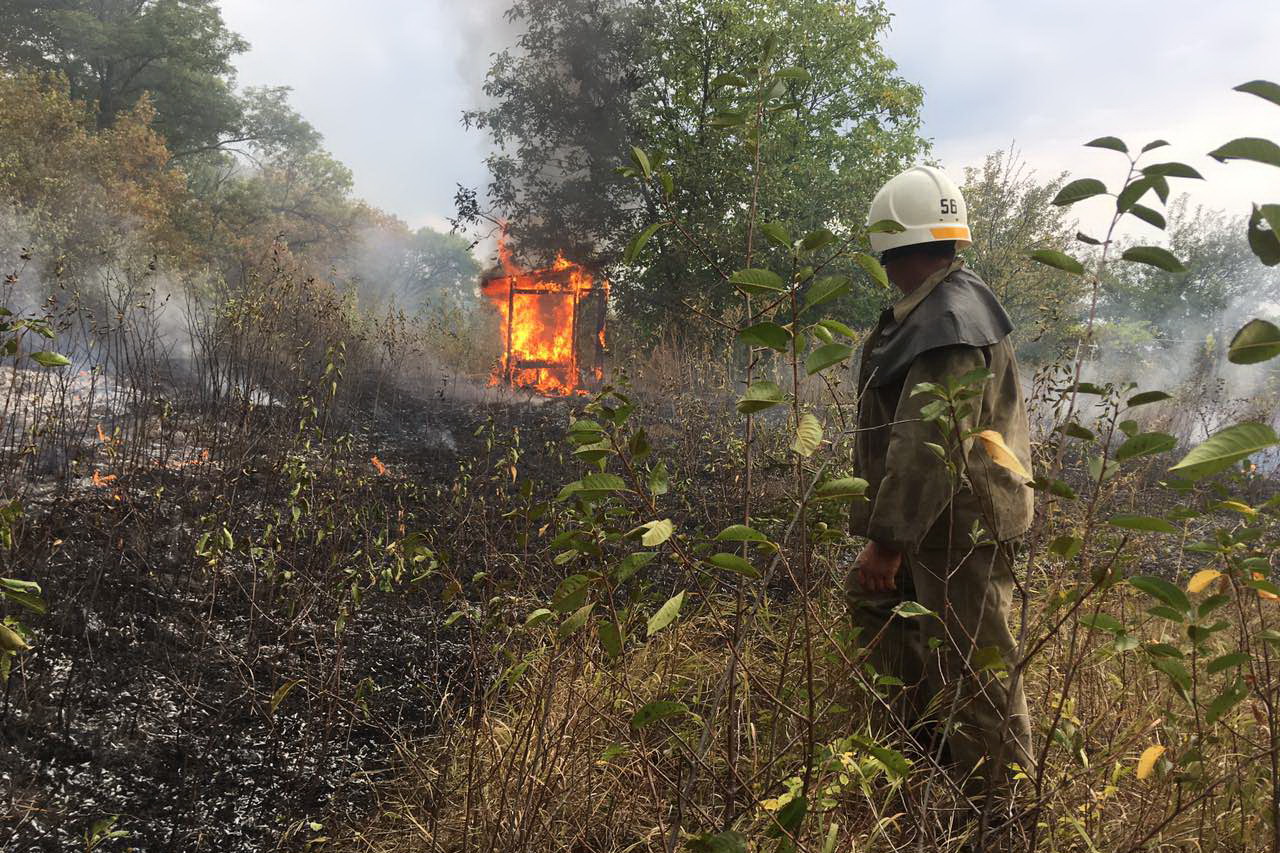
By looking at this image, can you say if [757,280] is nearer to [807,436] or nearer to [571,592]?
[807,436]

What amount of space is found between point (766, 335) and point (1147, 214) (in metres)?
0.64

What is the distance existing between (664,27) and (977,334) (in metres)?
15.4

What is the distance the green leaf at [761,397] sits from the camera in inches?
45.8

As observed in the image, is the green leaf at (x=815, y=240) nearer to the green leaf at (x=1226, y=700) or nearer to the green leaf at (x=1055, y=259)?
the green leaf at (x=1055, y=259)

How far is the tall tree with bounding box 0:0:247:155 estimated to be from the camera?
19.2m

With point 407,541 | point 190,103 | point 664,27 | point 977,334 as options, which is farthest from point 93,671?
point 190,103

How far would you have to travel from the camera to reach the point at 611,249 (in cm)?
1586

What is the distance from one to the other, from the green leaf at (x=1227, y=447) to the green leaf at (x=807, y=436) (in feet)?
1.66

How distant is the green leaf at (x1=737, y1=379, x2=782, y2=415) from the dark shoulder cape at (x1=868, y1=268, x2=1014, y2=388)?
934mm

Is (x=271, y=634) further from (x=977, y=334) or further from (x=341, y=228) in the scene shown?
(x=341, y=228)

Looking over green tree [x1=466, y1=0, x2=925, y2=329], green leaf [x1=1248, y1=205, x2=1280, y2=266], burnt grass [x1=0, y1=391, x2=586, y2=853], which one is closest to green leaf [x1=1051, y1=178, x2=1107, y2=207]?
green leaf [x1=1248, y1=205, x2=1280, y2=266]

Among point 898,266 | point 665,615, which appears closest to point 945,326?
point 898,266

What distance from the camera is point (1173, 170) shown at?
1.06m

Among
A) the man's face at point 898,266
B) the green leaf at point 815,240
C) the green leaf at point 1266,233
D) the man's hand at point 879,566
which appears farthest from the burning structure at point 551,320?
the green leaf at point 1266,233
